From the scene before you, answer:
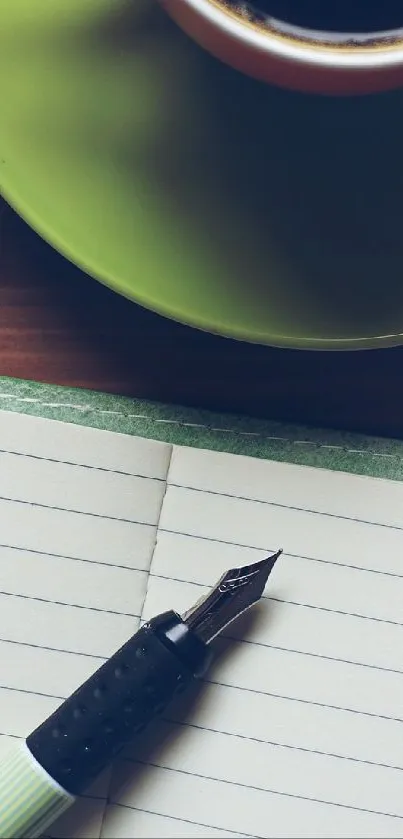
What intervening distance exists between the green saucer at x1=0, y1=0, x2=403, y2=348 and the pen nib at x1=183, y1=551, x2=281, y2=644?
13 centimetres

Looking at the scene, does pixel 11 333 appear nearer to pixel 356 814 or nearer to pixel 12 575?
pixel 12 575

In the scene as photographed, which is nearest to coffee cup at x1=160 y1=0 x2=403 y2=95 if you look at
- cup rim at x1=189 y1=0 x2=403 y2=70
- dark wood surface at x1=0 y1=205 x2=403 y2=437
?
cup rim at x1=189 y1=0 x2=403 y2=70

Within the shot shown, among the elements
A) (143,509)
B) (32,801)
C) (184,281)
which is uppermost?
(184,281)

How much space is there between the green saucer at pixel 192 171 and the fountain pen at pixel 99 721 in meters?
0.15

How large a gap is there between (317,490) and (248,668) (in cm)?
10

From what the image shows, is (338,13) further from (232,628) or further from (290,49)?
(232,628)

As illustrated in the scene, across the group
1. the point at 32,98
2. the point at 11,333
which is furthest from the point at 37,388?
the point at 32,98

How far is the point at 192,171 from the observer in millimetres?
458

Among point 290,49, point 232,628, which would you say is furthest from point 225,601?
point 290,49

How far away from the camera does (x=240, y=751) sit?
1.59 ft

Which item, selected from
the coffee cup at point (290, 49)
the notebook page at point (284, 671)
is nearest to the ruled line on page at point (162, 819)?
the notebook page at point (284, 671)

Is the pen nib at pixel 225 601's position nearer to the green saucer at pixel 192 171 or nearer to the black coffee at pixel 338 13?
the green saucer at pixel 192 171

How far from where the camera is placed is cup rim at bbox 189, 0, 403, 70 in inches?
15.5

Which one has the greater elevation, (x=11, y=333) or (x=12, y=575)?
(x=11, y=333)
